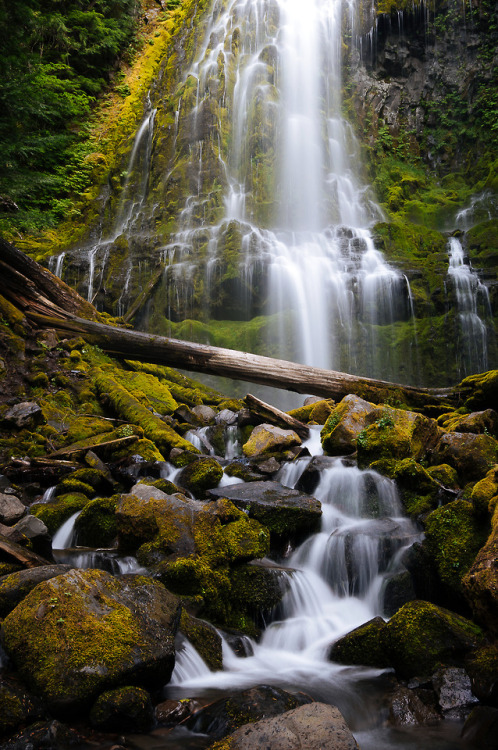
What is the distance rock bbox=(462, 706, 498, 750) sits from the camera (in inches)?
102

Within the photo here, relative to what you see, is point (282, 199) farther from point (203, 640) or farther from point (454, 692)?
point (454, 692)

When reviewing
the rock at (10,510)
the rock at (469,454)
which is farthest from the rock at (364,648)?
the rock at (10,510)

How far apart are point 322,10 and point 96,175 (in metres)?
15.6

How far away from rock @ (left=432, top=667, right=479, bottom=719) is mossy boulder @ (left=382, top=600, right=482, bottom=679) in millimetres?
113

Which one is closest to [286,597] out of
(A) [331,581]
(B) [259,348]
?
(A) [331,581]

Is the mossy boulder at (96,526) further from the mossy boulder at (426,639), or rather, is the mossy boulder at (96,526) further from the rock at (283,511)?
the mossy boulder at (426,639)

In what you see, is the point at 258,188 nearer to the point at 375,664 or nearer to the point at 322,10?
the point at 322,10

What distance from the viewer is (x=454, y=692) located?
2.96m

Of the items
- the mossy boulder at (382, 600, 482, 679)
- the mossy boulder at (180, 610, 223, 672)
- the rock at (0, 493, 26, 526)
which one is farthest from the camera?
the rock at (0, 493, 26, 526)

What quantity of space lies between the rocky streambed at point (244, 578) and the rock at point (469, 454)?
0.08 feet

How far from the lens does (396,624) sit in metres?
3.44

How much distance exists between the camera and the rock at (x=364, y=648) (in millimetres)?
3600

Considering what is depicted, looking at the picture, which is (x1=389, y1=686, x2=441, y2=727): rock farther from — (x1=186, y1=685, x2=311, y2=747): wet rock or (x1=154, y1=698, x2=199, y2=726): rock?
(x1=154, y1=698, x2=199, y2=726): rock

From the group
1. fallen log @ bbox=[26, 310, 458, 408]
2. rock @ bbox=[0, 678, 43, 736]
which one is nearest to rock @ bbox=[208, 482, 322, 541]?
rock @ bbox=[0, 678, 43, 736]
